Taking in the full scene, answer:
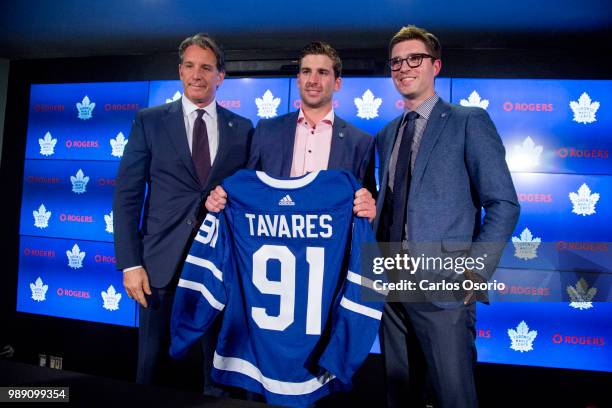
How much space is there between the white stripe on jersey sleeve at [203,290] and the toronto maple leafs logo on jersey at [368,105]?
6.61 feet

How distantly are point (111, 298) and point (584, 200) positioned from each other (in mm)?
3696

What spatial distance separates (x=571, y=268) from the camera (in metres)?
2.83

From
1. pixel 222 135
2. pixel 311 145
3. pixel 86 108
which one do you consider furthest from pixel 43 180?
pixel 311 145

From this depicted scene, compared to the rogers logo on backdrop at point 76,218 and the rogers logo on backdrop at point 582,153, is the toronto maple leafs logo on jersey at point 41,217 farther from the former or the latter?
the rogers logo on backdrop at point 582,153

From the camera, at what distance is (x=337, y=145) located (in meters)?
1.75

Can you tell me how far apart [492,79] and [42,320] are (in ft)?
13.7

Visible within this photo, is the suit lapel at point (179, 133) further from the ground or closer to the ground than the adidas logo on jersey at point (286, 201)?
further from the ground

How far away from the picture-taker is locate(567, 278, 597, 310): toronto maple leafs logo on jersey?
2826 mm

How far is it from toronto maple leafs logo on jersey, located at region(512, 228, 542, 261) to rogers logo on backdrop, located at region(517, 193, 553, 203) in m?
0.22

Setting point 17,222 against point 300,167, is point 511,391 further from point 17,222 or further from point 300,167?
point 17,222

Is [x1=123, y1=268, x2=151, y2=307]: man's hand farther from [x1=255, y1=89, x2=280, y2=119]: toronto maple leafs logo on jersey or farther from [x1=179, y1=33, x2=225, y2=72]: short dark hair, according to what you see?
[x1=255, y1=89, x2=280, y2=119]: toronto maple leafs logo on jersey

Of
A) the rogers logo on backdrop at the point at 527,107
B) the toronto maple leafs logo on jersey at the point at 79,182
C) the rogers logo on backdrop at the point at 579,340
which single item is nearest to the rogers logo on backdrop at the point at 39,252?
the toronto maple leafs logo on jersey at the point at 79,182

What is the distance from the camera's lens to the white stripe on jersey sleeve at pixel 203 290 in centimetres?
152

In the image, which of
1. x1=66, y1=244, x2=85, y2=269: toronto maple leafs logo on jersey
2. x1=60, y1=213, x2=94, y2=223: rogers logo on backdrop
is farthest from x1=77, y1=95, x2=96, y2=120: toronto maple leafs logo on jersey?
x1=66, y1=244, x2=85, y2=269: toronto maple leafs logo on jersey
